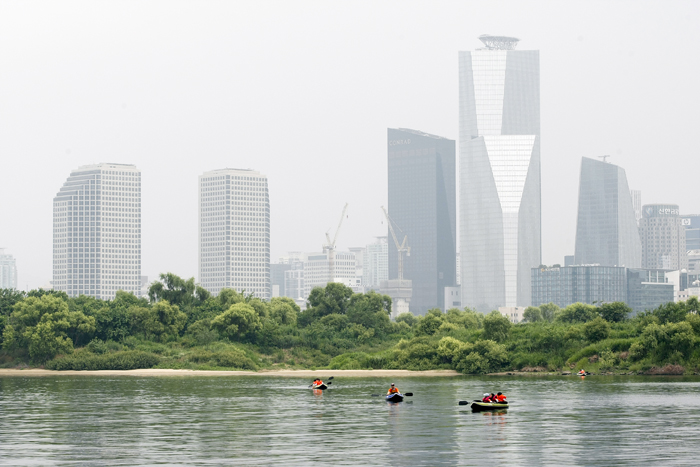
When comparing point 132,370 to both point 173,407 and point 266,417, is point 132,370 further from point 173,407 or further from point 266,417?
point 266,417

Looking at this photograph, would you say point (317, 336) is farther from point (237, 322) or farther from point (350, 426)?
point (350, 426)

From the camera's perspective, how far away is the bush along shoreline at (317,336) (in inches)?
4486

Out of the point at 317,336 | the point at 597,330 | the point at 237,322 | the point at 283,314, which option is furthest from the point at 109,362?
the point at 597,330

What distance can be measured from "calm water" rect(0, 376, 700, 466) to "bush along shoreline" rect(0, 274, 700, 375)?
22527mm

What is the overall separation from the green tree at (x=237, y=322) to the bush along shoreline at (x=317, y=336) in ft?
0.61

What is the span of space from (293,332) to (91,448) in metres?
99.2

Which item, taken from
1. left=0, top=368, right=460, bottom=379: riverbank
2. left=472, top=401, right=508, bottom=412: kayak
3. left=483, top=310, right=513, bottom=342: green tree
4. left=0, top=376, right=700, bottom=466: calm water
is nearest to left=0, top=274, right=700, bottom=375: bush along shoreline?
left=483, top=310, right=513, bottom=342: green tree

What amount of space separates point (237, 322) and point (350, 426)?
8556 centimetres

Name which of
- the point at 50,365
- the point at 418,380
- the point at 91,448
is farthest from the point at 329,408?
the point at 50,365

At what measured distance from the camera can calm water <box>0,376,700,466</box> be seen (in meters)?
42.7

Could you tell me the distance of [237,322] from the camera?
140m

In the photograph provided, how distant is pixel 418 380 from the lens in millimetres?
106312

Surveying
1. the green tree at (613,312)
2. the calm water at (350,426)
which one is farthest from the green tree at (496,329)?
the calm water at (350,426)

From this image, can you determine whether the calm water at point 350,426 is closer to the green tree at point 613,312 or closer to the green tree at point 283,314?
Answer: the green tree at point 613,312
